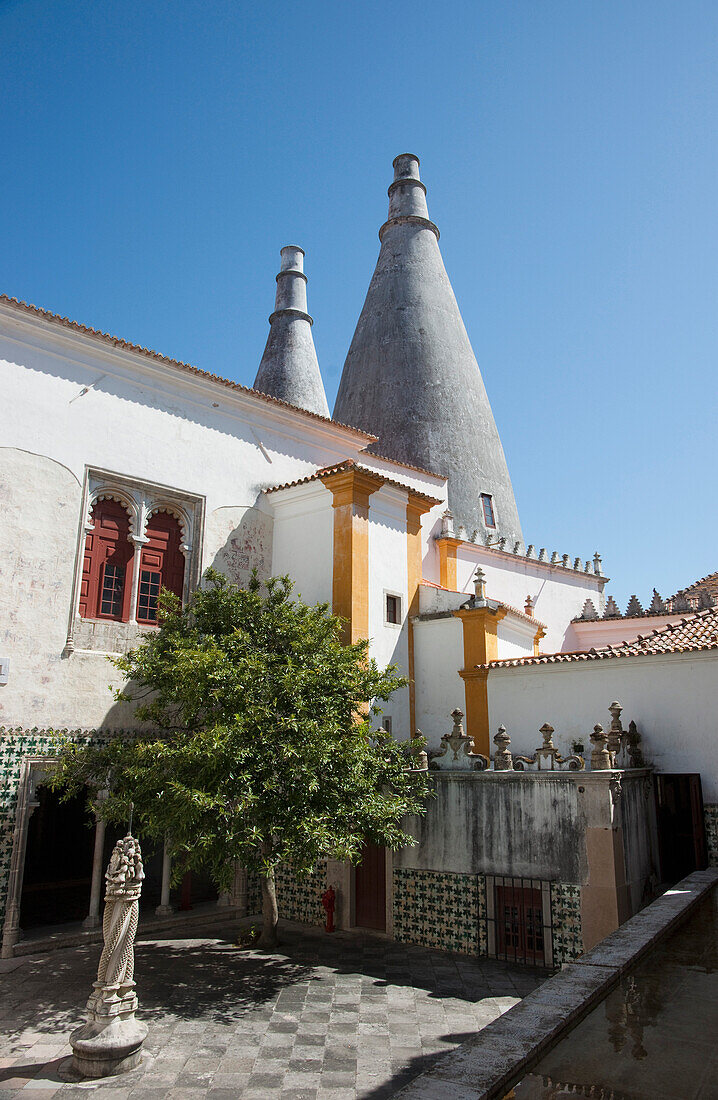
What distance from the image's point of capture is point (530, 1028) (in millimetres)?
4969

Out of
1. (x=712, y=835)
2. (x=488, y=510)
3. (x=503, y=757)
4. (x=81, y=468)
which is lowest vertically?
(x=712, y=835)

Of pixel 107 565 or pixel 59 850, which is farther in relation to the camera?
pixel 59 850

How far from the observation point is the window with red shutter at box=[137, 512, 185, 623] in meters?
14.0

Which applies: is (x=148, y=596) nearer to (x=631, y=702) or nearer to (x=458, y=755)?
A: (x=458, y=755)

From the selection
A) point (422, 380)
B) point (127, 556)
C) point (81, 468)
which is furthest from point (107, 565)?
point (422, 380)

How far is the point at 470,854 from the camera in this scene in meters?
11.6

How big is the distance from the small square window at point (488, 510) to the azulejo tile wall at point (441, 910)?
1400 centimetres

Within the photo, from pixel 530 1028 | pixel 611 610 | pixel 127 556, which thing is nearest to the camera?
pixel 530 1028

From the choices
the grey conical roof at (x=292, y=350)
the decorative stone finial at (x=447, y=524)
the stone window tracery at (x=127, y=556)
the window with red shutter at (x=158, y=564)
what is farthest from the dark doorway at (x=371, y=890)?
the grey conical roof at (x=292, y=350)

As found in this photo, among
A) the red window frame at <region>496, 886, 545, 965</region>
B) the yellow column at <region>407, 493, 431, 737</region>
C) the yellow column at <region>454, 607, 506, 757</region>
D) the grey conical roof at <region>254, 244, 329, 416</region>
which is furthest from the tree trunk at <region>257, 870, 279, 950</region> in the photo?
the grey conical roof at <region>254, 244, 329, 416</region>

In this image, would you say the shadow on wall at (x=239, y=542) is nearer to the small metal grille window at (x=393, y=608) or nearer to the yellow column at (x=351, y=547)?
the yellow column at (x=351, y=547)

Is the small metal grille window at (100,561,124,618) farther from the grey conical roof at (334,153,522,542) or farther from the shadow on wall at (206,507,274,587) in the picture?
the grey conical roof at (334,153,522,542)

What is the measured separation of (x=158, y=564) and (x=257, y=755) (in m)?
5.63

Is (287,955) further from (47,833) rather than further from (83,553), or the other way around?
(47,833)
